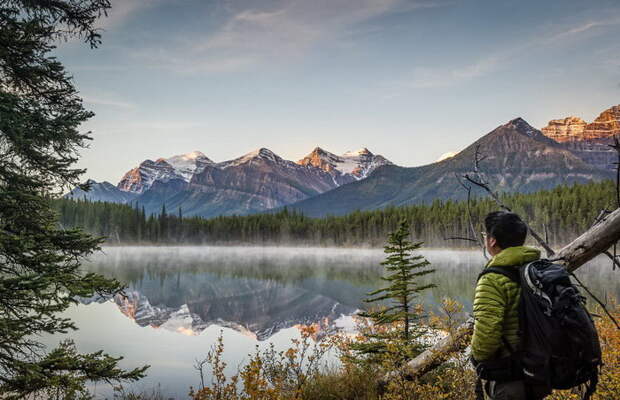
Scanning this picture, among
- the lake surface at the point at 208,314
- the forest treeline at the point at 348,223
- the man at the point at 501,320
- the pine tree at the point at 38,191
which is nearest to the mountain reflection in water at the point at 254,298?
the lake surface at the point at 208,314

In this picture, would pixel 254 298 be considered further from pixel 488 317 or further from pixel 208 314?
pixel 488 317

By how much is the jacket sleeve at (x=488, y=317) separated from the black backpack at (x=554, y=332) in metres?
0.18

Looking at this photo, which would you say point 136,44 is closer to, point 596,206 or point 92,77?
point 92,77

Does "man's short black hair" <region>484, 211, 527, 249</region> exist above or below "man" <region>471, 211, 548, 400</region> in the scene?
above

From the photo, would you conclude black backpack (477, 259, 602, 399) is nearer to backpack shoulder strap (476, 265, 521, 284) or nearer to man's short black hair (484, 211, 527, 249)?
backpack shoulder strap (476, 265, 521, 284)

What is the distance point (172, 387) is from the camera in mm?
13555

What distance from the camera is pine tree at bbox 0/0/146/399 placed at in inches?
252

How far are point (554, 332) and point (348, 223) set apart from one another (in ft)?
434

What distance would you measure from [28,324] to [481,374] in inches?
255

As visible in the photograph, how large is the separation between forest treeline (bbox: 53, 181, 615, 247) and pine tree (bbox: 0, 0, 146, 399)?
3531 inches

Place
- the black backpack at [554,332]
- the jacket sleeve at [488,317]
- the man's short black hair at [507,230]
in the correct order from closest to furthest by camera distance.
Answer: the black backpack at [554,332], the jacket sleeve at [488,317], the man's short black hair at [507,230]

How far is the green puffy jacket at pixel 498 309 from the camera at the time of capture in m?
3.88

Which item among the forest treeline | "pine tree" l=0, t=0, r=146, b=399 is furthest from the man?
the forest treeline

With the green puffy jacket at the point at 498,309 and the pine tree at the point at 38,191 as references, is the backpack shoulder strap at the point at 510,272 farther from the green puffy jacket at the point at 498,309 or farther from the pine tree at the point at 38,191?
the pine tree at the point at 38,191
